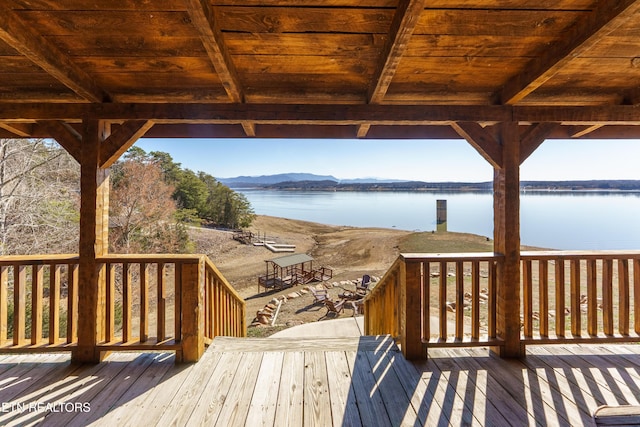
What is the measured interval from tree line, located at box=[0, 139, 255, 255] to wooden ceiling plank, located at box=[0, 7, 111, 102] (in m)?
7.31

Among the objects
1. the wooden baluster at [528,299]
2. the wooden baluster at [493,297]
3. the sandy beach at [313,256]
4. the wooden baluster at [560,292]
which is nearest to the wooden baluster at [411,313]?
the wooden baluster at [493,297]

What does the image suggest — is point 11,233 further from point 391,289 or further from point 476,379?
point 476,379

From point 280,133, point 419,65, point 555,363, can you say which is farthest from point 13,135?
point 555,363

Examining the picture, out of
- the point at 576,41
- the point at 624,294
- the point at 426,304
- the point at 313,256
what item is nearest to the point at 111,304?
the point at 426,304

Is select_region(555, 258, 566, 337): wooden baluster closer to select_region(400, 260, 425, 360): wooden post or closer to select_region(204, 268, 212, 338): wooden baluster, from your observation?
select_region(400, 260, 425, 360): wooden post

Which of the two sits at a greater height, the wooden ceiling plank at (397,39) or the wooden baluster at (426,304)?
the wooden ceiling plank at (397,39)

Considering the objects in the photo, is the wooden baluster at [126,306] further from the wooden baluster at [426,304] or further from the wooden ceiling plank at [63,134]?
the wooden baluster at [426,304]

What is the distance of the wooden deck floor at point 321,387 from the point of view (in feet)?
6.34

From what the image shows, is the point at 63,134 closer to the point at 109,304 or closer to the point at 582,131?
the point at 109,304

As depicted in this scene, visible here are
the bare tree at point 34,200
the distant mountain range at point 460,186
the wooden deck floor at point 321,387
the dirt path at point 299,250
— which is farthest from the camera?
the distant mountain range at point 460,186

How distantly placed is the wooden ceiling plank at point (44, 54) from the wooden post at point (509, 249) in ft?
11.6

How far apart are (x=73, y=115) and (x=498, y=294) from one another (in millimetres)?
4159

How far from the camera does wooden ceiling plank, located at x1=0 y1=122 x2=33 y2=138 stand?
3008mm

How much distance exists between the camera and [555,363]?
2.56 meters
